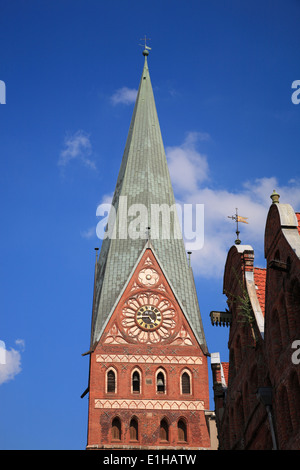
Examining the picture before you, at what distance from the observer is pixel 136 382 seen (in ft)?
150

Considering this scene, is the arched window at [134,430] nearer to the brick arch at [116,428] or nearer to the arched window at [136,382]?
the brick arch at [116,428]

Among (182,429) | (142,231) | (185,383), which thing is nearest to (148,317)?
(185,383)

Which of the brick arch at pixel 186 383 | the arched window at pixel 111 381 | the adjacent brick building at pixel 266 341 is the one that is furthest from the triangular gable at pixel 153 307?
the adjacent brick building at pixel 266 341

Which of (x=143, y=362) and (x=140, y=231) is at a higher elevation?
(x=140, y=231)

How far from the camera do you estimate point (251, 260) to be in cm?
2581

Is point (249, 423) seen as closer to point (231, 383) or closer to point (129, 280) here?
point (231, 383)

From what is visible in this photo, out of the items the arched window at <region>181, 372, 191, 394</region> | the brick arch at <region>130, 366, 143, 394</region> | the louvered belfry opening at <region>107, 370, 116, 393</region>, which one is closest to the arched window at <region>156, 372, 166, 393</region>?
the brick arch at <region>130, 366, 143, 394</region>

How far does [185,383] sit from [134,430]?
4.24 meters

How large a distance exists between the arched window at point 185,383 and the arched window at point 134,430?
3514 millimetres

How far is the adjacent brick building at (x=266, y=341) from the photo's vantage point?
2000 cm

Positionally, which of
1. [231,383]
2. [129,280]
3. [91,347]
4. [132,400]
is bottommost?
[231,383]

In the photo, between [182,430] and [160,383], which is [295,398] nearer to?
[182,430]

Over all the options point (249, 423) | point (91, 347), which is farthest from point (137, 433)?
point (249, 423)

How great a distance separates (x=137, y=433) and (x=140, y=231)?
Answer: 14232 mm
